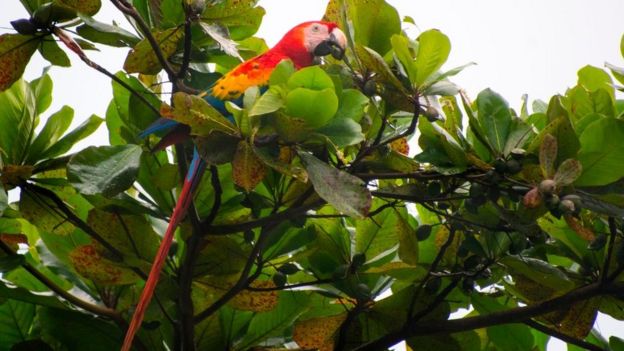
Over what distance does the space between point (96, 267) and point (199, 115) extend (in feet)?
1.10

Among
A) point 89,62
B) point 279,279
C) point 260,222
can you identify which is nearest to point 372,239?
point 279,279

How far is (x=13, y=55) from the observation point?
1141mm

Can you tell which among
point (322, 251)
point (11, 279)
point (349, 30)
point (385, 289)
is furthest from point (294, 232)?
point (11, 279)

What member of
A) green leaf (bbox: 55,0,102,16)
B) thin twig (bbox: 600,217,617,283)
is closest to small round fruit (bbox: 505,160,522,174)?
thin twig (bbox: 600,217,617,283)

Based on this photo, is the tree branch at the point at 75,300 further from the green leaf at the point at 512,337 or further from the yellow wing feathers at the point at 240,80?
the green leaf at the point at 512,337

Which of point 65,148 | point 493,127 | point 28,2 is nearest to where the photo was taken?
point 493,127

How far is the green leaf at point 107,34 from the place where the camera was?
3.80 feet

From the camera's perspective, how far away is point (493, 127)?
1051mm

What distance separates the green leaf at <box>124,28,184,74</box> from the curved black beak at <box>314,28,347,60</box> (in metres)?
0.21

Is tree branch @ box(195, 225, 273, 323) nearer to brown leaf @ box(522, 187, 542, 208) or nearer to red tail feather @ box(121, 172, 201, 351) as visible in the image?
red tail feather @ box(121, 172, 201, 351)

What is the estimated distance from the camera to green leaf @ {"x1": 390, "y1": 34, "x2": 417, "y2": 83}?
39.9 inches

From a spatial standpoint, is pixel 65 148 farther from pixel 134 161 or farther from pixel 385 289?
pixel 385 289

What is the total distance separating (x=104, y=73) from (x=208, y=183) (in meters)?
0.24

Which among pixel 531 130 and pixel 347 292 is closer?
pixel 531 130
